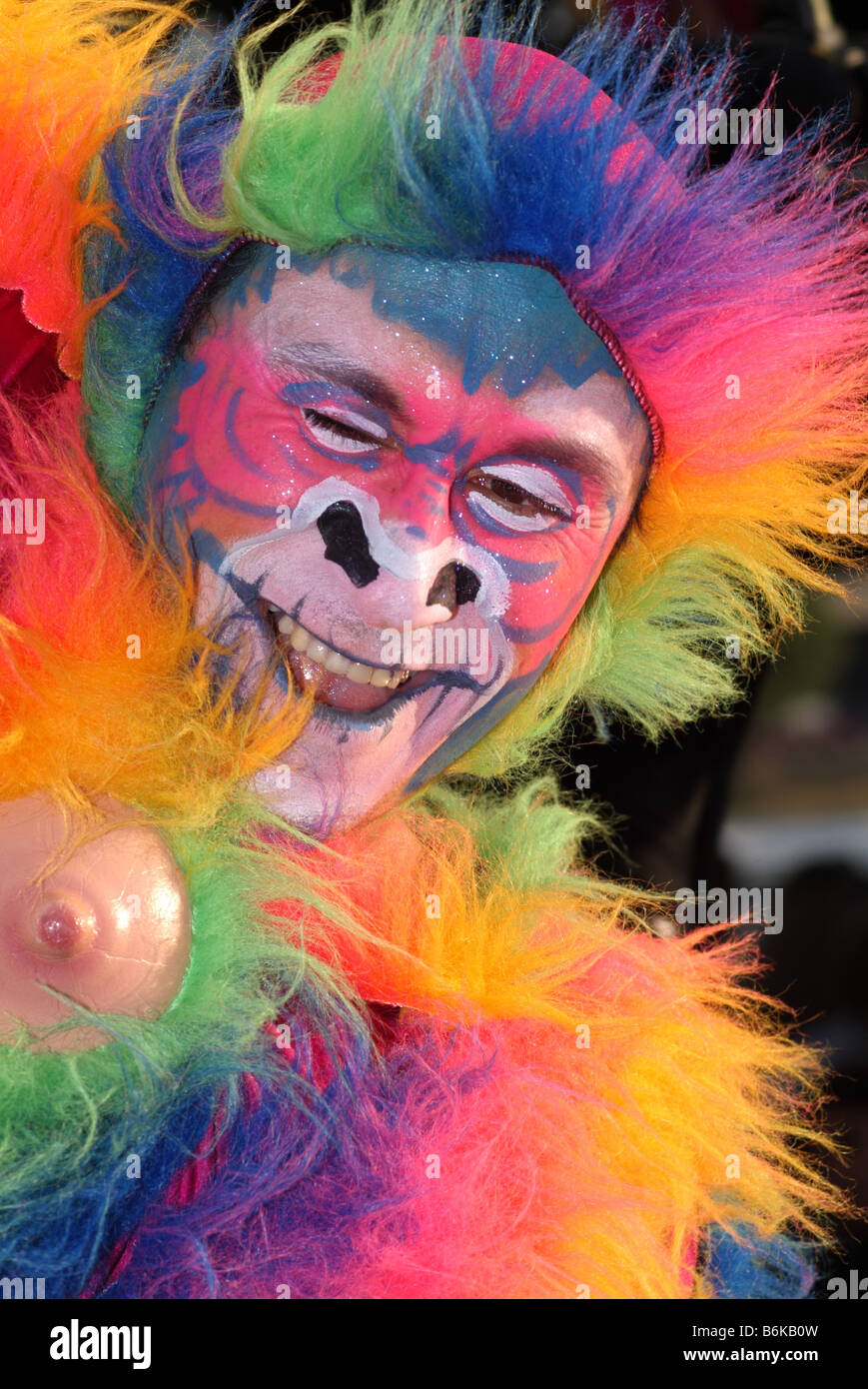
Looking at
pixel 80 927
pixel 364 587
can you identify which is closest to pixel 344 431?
pixel 364 587

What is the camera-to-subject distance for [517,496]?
1259 millimetres

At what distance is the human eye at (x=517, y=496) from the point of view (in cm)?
123

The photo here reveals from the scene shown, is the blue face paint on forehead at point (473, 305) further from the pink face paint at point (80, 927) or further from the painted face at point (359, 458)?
the pink face paint at point (80, 927)

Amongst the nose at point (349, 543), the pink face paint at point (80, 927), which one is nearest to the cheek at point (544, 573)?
the nose at point (349, 543)

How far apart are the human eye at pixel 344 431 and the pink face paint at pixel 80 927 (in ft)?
1.31

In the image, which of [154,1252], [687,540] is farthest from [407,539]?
[154,1252]

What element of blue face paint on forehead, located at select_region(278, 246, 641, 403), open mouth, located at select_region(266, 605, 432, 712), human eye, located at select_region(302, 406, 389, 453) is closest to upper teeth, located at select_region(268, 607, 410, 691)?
open mouth, located at select_region(266, 605, 432, 712)

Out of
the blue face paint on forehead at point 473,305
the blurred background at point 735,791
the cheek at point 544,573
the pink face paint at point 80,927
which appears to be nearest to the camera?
the pink face paint at point 80,927

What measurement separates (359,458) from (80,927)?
1.60 feet

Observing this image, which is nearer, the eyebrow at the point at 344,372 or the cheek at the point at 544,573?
the eyebrow at the point at 344,372

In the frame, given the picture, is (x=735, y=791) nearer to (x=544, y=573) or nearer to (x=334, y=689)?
(x=544, y=573)

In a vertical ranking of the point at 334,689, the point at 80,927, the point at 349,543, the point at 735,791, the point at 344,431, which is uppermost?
the point at 735,791

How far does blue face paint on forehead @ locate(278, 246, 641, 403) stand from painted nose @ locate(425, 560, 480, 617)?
0.16 metres

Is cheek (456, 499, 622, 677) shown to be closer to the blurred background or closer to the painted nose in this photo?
the painted nose
